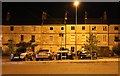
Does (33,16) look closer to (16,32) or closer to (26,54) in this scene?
(16,32)

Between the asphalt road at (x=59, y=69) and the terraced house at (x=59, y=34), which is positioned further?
the terraced house at (x=59, y=34)

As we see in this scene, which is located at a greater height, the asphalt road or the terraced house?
the terraced house

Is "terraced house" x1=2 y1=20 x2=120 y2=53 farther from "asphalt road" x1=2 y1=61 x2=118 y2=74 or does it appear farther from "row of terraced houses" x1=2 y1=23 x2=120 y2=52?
"asphalt road" x1=2 y1=61 x2=118 y2=74

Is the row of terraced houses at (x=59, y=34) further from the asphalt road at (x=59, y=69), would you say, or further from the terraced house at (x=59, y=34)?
the asphalt road at (x=59, y=69)

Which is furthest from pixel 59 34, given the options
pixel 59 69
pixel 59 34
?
pixel 59 69

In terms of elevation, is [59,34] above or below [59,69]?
above

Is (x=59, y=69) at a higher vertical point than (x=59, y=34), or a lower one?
lower

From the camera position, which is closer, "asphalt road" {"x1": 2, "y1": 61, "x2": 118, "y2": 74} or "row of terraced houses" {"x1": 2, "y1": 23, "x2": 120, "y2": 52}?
"asphalt road" {"x1": 2, "y1": 61, "x2": 118, "y2": 74}

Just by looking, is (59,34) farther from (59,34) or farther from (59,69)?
(59,69)

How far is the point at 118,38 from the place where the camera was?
292 ft

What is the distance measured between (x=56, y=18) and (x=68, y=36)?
804 cm

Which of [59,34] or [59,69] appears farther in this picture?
[59,34]

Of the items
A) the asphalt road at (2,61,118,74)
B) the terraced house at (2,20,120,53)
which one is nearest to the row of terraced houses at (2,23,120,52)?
the terraced house at (2,20,120,53)

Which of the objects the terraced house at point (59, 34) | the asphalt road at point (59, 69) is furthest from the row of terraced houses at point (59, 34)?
the asphalt road at point (59, 69)
